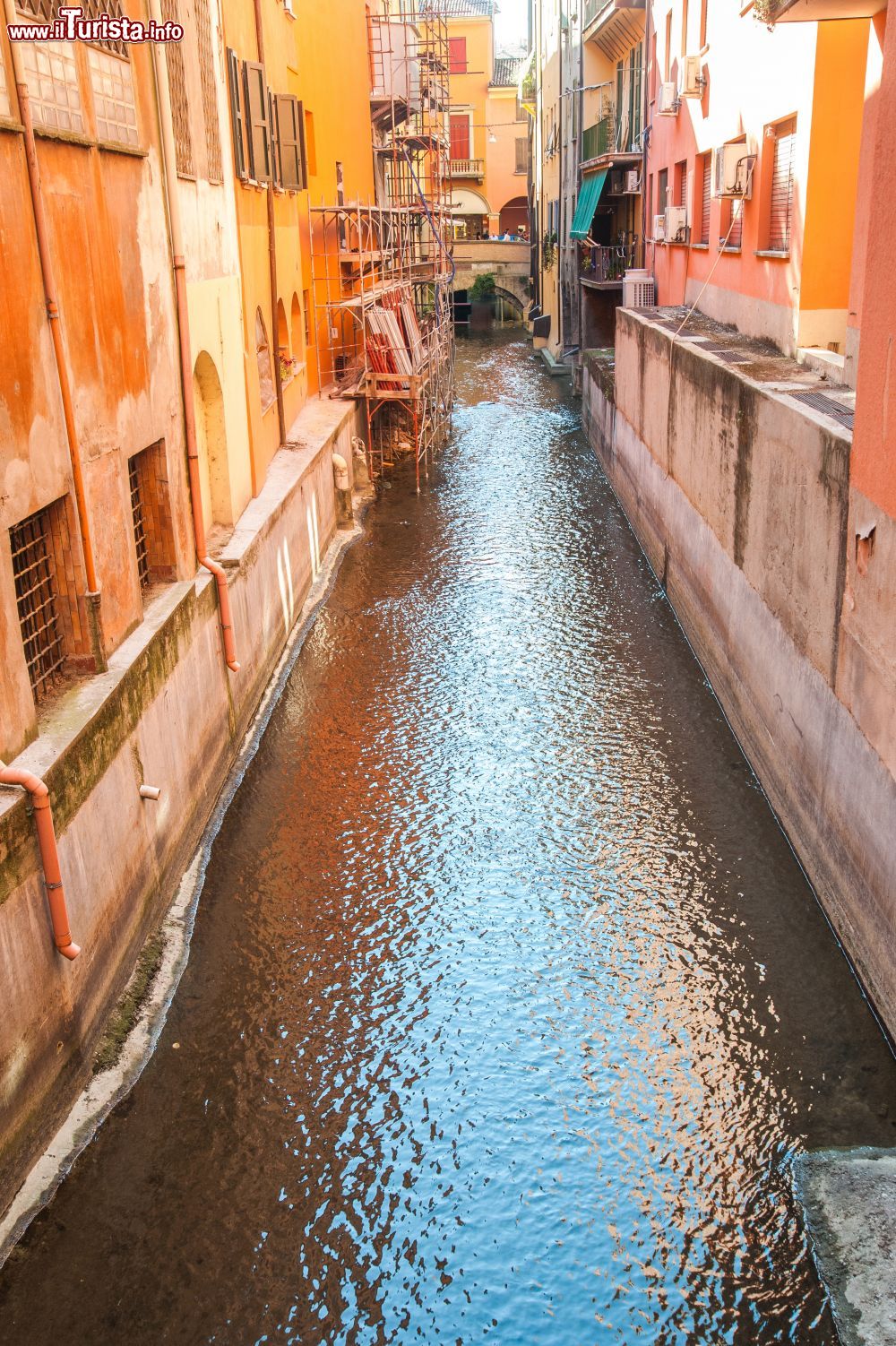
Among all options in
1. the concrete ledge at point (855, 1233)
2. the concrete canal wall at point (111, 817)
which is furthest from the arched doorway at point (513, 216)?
the concrete ledge at point (855, 1233)

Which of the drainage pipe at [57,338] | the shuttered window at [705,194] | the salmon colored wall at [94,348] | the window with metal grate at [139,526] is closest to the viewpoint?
the salmon colored wall at [94,348]

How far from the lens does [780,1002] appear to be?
23.3 ft

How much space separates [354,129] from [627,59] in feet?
25.5

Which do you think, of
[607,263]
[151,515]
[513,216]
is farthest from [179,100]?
[513,216]

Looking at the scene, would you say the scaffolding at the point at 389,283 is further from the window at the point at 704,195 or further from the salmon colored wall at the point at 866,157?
the salmon colored wall at the point at 866,157

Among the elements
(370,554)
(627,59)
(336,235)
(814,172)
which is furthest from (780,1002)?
(627,59)

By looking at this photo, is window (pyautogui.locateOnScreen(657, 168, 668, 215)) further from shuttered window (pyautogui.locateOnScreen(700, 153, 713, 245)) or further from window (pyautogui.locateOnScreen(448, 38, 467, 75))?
window (pyautogui.locateOnScreen(448, 38, 467, 75))

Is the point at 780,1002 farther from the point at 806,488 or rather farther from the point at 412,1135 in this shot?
the point at 806,488

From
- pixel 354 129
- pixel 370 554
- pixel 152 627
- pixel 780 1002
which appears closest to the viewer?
pixel 780 1002

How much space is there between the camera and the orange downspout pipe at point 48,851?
540 centimetres

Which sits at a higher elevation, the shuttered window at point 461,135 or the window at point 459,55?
the window at point 459,55

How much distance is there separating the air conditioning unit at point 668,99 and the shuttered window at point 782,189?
20.0 ft

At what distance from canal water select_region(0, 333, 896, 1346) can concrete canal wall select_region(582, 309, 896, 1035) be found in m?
0.38

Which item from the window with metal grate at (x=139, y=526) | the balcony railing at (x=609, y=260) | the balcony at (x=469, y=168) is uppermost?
the balcony at (x=469, y=168)
